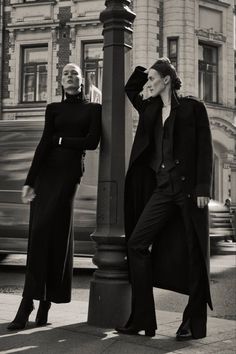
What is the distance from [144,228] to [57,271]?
2.89ft

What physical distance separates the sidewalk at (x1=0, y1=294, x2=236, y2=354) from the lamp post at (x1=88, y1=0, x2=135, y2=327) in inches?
8.9

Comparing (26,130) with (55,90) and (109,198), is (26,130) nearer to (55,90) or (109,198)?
(109,198)

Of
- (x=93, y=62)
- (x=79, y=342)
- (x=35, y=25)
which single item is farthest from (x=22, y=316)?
(x=35, y=25)

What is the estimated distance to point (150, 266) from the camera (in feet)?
13.8

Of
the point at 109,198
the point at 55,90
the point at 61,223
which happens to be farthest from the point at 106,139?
the point at 55,90

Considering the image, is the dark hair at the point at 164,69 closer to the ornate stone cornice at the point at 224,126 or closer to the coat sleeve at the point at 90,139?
the coat sleeve at the point at 90,139

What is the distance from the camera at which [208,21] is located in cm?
2288

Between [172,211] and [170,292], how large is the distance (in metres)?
3.94

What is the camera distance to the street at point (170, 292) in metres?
6.78

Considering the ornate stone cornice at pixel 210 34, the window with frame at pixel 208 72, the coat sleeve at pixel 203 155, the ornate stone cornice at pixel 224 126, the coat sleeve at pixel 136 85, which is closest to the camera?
the coat sleeve at pixel 203 155

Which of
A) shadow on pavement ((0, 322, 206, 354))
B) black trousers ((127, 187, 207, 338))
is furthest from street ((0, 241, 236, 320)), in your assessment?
shadow on pavement ((0, 322, 206, 354))

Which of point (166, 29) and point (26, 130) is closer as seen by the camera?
point (26, 130)

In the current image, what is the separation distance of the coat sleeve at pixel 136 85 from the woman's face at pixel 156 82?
0.94 ft

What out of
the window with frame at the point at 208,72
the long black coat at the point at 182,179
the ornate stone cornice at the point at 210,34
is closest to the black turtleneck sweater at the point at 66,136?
the long black coat at the point at 182,179
